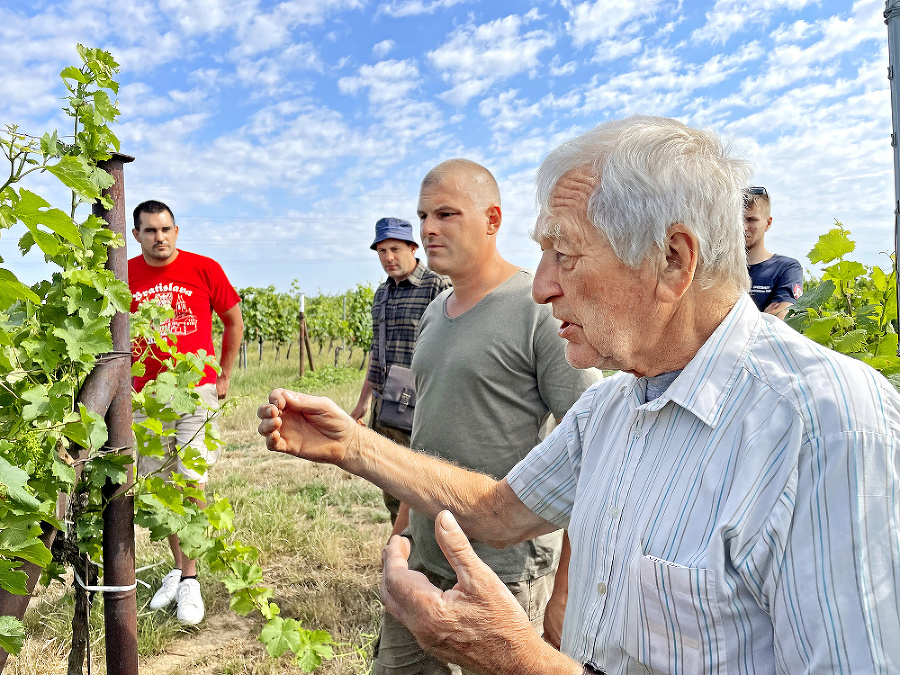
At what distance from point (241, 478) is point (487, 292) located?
13.7ft

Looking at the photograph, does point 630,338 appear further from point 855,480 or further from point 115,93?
point 115,93

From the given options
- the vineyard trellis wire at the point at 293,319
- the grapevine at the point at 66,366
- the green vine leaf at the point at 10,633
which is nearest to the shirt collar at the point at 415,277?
the grapevine at the point at 66,366

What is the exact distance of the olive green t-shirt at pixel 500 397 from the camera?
2211 millimetres

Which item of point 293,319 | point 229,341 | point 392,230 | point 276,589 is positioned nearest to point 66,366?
point 276,589

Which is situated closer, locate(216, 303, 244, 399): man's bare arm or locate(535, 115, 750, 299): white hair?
locate(535, 115, 750, 299): white hair

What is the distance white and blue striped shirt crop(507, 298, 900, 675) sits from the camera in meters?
0.88

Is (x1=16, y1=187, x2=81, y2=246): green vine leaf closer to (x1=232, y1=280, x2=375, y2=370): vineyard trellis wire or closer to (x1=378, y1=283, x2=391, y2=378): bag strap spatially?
(x1=378, y1=283, x2=391, y2=378): bag strap

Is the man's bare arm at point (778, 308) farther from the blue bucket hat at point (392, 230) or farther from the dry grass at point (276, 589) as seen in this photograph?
the dry grass at point (276, 589)

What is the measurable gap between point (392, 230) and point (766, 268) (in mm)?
2403

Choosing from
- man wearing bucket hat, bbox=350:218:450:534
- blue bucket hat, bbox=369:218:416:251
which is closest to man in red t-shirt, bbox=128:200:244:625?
man wearing bucket hat, bbox=350:218:450:534

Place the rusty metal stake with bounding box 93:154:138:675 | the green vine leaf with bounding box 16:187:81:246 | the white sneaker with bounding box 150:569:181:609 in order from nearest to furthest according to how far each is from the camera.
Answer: the green vine leaf with bounding box 16:187:81:246
the rusty metal stake with bounding box 93:154:138:675
the white sneaker with bounding box 150:569:181:609

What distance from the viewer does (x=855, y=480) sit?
2.95 feet

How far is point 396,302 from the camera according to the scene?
14.4 ft

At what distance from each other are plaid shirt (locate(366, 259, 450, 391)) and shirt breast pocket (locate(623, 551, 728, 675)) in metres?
2.98
